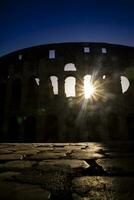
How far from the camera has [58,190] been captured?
1.22 metres

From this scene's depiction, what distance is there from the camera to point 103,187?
124 centimetres

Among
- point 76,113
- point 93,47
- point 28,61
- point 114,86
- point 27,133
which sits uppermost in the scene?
point 93,47

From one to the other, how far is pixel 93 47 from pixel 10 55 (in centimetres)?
811

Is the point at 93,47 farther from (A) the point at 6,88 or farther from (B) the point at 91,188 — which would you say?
(B) the point at 91,188

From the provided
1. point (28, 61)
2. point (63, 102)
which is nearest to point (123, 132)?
point (63, 102)

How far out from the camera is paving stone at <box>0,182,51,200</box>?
1.10m

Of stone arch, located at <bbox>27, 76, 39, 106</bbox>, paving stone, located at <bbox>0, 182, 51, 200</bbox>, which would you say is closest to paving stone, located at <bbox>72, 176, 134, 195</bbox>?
paving stone, located at <bbox>0, 182, 51, 200</bbox>

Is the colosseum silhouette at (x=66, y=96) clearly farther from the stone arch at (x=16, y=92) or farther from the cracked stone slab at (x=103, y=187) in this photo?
the cracked stone slab at (x=103, y=187)

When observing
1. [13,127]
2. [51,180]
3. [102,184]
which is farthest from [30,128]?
[102,184]

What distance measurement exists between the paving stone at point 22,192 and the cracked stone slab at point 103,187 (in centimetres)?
22

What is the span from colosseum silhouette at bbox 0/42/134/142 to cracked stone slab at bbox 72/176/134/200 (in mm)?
12551

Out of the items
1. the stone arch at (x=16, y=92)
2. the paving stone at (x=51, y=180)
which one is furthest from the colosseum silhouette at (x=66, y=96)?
the paving stone at (x=51, y=180)

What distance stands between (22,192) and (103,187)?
0.54m

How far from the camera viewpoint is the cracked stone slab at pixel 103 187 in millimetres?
1109
